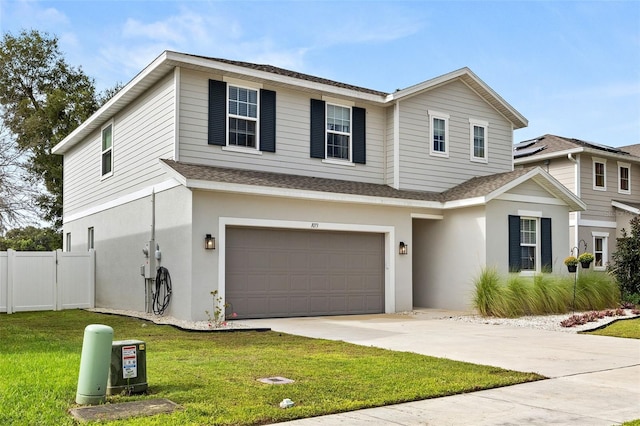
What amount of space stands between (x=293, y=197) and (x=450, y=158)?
6421mm

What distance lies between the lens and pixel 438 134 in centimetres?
1858

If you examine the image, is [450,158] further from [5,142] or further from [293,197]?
[5,142]

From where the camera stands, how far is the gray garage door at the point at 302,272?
14148 millimetres

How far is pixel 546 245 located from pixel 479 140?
12.9 feet

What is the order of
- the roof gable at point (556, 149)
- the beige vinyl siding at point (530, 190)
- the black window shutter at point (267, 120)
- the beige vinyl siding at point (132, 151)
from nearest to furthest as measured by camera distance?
the beige vinyl siding at point (132, 151) < the black window shutter at point (267, 120) < the beige vinyl siding at point (530, 190) < the roof gable at point (556, 149)

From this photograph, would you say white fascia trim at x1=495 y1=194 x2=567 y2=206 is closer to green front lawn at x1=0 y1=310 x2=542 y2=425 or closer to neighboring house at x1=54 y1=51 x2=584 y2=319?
neighboring house at x1=54 y1=51 x2=584 y2=319

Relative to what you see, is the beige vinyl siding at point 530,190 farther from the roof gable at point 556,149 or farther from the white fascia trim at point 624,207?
the white fascia trim at point 624,207

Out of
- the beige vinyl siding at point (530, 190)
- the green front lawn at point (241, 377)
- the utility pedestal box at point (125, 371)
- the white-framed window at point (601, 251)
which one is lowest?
the green front lawn at point (241, 377)

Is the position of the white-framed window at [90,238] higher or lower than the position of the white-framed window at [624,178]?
lower

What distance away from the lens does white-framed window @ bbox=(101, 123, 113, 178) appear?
1891 centimetres

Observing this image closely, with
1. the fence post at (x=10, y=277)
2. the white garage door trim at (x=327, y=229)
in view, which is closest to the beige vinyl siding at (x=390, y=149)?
the white garage door trim at (x=327, y=229)

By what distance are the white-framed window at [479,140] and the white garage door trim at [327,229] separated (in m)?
4.74

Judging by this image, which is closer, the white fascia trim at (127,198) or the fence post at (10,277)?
the white fascia trim at (127,198)

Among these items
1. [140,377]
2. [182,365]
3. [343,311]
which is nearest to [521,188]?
[343,311]
